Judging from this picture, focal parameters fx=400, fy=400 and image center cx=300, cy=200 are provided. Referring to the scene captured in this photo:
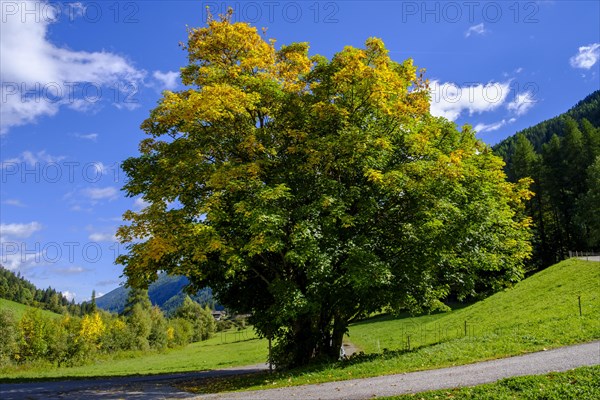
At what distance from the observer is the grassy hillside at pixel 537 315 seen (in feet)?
68.7

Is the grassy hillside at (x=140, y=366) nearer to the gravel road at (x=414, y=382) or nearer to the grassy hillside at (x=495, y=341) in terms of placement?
the gravel road at (x=414, y=382)

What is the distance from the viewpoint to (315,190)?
18.0 metres

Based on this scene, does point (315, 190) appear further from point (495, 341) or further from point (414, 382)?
point (495, 341)

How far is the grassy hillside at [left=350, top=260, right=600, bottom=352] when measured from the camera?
20.9 meters

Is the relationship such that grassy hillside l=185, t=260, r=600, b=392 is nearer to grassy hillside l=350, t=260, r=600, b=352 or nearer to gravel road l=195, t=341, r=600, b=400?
grassy hillside l=350, t=260, r=600, b=352

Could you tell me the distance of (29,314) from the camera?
75125 millimetres

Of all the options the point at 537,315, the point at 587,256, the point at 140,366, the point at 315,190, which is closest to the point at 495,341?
the point at 537,315

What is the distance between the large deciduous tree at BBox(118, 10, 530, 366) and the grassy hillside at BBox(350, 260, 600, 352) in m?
4.01

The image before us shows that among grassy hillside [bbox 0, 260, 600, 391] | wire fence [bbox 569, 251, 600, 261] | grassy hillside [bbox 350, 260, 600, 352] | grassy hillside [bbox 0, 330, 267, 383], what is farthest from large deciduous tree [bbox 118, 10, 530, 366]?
wire fence [bbox 569, 251, 600, 261]

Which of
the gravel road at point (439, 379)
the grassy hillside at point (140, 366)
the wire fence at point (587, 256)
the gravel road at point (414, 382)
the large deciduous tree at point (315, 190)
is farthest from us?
the wire fence at point (587, 256)

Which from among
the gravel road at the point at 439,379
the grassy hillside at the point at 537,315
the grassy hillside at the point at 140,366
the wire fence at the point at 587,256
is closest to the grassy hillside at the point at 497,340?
the grassy hillside at the point at 537,315

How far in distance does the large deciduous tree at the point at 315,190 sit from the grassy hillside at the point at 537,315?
4008 mm

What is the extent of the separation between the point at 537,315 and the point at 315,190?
65.8ft

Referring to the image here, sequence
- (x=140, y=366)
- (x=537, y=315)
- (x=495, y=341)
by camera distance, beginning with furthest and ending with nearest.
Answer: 1. (x=140, y=366)
2. (x=537, y=315)
3. (x=495, y=341)
